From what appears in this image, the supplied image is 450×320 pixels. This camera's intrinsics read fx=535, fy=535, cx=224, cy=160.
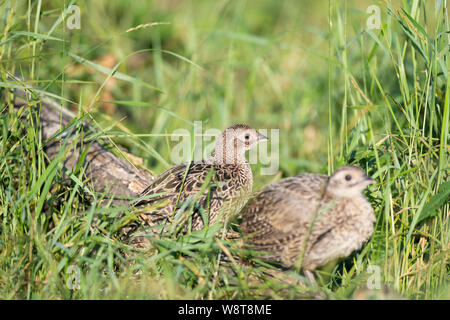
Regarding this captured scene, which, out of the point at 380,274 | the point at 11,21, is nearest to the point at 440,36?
the point at 380,274

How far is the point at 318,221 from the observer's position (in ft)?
12.6

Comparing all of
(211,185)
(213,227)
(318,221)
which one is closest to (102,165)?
(211,185)

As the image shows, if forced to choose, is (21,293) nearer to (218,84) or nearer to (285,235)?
(285,235)

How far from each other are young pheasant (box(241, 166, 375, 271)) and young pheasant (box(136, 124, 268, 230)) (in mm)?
547

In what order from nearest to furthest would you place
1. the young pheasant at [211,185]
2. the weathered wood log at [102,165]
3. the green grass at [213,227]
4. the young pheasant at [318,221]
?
the green grass at [213,227] → the young pheasant at [318,221] → the young pheasant at [211,185] → the weathered wood log at [102,165]

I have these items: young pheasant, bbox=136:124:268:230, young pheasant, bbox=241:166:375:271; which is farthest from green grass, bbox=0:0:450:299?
young pheasant, bbox=136:124:268:230

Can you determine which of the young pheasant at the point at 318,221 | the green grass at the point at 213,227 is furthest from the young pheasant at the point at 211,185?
the young pheasant at the point at 318,221

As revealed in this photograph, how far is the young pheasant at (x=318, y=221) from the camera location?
3.80 metres

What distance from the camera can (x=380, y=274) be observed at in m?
3.99

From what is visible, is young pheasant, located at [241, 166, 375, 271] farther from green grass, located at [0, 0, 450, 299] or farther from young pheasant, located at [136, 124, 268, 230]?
young pheasant, located at [136, 124, 268, 230]

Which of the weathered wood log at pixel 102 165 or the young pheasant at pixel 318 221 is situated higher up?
the weathered wood log at pixel 102 165

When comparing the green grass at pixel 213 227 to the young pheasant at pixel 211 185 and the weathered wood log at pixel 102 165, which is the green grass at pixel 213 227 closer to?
the weathered wood log at pixel 102 165

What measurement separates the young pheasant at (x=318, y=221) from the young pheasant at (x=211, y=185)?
1.79 ft
